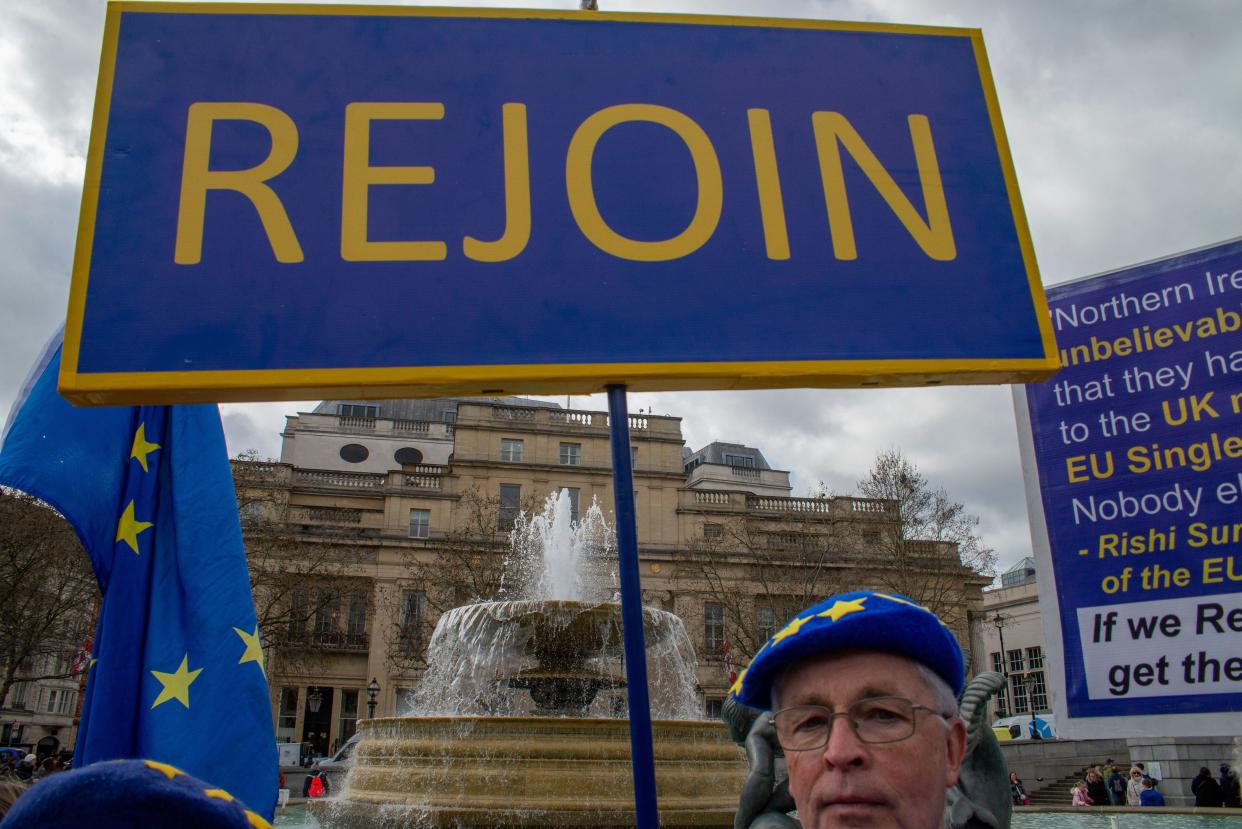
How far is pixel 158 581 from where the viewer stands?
3.13 m

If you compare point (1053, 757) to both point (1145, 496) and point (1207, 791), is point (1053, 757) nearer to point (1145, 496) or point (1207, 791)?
point (1207, 791)

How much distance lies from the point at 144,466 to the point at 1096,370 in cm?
327

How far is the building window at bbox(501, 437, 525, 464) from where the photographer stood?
4391cm

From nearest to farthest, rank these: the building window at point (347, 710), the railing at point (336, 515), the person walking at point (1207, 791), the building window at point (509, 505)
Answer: the person walking at point (1207, 791)
the building window at point (347, 710)
the building window at point (509, 505)
the railing at point (336, 515)

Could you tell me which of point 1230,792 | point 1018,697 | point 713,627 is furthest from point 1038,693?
point 1230,792

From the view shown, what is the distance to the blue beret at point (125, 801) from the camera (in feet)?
3.50

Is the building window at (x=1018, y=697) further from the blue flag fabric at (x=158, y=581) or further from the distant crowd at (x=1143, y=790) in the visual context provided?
the blue flag fabric at (x=158, y=581)

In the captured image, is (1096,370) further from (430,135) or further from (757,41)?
(430,135)

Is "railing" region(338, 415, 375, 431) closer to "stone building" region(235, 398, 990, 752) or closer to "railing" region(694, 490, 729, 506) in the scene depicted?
"stone building" region(235, 398, 990, 752)

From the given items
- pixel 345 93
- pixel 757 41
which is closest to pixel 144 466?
pixel 345 93

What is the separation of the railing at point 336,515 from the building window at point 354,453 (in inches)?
520

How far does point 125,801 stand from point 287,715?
147ft

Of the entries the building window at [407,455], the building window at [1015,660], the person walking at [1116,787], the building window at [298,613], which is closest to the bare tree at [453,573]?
the building window at [298,613]

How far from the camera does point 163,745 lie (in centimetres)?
297
